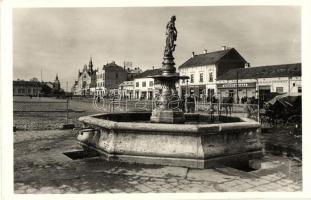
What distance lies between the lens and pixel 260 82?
94.4 feet

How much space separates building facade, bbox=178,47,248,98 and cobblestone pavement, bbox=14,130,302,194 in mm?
30031

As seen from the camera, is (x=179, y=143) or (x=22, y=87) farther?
(x=22, y=87)

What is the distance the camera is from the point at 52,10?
19.2ft

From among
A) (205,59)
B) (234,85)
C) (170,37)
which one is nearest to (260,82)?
(234,85)

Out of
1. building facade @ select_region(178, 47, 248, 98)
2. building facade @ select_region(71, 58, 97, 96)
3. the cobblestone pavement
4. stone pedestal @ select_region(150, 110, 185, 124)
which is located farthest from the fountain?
building facade @ select_region(71, 58, 97, 96)

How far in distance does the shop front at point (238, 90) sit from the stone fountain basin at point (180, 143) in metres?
22.6

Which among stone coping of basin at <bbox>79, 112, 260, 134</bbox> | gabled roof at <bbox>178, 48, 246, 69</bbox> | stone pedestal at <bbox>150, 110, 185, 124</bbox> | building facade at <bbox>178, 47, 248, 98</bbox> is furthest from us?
gabled roof at <bbox>178, 48, 246, 69</bbox>

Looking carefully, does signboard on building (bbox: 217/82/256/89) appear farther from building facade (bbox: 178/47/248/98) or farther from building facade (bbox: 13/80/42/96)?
building facade (bbox: 13/80/42/96)

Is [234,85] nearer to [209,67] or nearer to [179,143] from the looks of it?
[209,67]

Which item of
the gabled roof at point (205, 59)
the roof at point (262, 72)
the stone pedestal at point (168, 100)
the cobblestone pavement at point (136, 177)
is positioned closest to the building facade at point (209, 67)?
the gabled roof at point (205, 59)

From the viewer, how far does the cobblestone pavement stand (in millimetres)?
4492

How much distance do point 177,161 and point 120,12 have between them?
3.01 metres

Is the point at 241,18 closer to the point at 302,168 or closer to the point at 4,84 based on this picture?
the point at 302,168

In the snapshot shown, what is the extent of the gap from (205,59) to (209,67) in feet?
7.19
